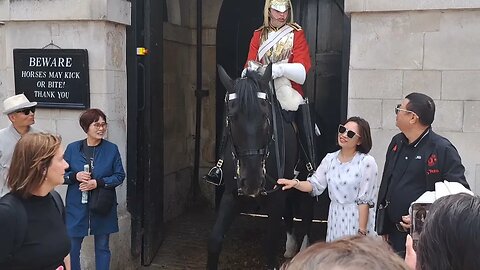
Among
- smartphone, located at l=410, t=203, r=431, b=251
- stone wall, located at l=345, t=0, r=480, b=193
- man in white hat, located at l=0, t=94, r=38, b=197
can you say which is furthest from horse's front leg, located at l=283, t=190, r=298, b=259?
smartphone, located at l=410, t=203, r=431, b=251

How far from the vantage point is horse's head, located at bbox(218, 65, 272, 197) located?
414 cm

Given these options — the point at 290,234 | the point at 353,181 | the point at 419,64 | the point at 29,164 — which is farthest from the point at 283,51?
the point at 29,164

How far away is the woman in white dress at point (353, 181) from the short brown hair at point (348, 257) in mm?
2697

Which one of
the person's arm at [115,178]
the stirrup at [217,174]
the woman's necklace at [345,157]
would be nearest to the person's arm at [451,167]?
the woman's necklace at [345,157]

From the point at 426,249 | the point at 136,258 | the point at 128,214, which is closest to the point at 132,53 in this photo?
the point at 128,214

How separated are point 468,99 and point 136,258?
11.6 feet

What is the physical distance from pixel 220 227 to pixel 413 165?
1.79 metres

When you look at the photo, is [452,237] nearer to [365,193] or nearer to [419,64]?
[365,193]

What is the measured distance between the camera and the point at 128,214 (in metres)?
5.40

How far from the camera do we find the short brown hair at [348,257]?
1.12 m

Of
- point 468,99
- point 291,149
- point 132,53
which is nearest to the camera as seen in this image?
point 468,99

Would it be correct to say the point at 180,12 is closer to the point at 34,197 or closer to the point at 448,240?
the point at 34,197

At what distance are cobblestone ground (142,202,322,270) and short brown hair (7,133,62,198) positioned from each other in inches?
124

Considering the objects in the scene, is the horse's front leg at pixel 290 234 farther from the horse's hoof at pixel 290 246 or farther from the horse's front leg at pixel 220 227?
the horse's front leg at pixel 220 227
